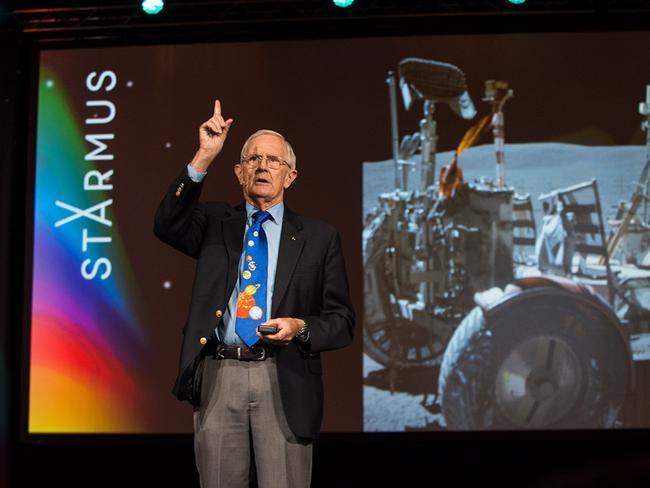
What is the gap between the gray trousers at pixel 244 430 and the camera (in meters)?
2.09

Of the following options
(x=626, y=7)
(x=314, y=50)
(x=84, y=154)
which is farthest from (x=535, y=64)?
(x=84, y=154)

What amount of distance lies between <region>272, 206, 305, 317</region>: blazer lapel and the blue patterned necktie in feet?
0.11

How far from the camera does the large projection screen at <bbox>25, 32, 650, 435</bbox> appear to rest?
4367 millimetres

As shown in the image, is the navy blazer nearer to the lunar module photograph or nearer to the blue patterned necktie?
the blue patterned necktie

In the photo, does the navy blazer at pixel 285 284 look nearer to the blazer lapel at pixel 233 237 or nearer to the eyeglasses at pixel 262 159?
the blazer lapel at pixel 233 237

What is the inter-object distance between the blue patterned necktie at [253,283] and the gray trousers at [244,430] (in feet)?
0.32

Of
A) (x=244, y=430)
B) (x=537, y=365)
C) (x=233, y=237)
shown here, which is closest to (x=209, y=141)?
(x=233, y=237)

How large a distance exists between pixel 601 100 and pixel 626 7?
1.95 ft

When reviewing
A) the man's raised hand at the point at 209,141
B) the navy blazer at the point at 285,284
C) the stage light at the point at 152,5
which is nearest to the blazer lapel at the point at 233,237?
the navy blazer at the point at 285,284

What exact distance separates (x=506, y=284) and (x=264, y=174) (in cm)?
249

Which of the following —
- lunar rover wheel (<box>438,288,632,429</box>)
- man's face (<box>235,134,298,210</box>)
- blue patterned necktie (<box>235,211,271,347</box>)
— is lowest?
lunar rover wheel (<box>438,288,632,429</box>)

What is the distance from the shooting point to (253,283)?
7.07ft

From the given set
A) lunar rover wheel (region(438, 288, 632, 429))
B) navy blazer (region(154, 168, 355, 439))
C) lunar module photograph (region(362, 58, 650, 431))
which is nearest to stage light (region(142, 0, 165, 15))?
lunar module photograph (region(362, 58, 650, 431))

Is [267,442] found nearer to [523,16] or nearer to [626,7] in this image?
[523,16]
